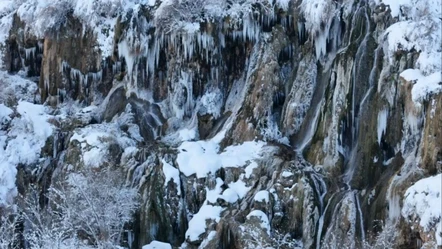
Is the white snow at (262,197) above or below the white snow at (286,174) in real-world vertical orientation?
below

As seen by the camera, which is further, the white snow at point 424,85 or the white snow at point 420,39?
the white snow at point 420,39

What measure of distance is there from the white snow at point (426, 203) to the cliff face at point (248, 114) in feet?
0.13

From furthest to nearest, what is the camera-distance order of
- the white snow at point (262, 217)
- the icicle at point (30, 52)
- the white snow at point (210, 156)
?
the icicle at point (30, 52), the white snow at point (210, 156), the white snow at point (262, 217)

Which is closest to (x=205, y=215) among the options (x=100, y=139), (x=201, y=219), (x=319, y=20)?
(x=201, y=219)

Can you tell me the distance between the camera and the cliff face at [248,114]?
60.4 ft

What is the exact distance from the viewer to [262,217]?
1948 cm

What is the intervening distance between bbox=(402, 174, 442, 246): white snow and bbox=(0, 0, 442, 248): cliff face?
1.5 inches

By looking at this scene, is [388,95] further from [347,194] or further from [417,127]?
[347,194]

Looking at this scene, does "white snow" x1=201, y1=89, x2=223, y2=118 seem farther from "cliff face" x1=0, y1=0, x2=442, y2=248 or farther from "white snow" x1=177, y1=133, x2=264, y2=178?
"white snow" x1=177, y1=133, x2=264, y2=178

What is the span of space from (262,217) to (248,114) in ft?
15.7

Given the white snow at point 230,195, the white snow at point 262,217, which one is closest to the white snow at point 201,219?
the white snow at point 230,195

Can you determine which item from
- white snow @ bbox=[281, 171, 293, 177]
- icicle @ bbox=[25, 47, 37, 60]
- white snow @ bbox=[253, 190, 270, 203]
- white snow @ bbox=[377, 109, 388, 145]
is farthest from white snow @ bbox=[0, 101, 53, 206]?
white snow @ bbox=[377, 109, 388, 145]

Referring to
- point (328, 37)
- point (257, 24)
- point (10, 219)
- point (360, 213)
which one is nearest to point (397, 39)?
point (328, 37)

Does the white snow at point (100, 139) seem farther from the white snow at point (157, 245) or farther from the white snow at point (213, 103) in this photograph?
the white snow at point (157, 245)
